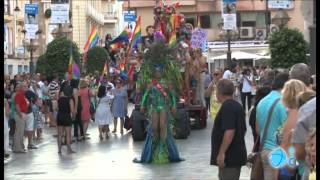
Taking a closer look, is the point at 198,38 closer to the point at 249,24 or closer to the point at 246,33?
the point at 246,33

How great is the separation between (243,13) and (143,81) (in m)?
44.6

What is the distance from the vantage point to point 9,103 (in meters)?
18.1

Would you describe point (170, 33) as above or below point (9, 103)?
above

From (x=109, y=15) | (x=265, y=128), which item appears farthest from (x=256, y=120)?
(x=109, y=15)

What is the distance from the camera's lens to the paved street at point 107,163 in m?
13.4

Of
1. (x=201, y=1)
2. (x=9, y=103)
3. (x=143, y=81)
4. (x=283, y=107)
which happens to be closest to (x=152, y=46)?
(x=143, y=81)

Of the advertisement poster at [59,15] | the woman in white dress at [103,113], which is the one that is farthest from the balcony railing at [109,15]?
the woman in white dress at [103,113]

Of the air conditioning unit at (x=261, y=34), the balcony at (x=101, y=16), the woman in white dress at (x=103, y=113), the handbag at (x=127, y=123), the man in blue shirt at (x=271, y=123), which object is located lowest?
the handbag at (x=127, y=123)

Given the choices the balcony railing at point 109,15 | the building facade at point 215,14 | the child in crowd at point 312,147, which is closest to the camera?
the child in crowd at point 312,147

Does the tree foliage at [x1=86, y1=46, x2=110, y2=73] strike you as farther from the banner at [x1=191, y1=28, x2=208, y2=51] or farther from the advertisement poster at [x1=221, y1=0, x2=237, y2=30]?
the banner at [x1=191, y1=28, x2=208, y2=51]

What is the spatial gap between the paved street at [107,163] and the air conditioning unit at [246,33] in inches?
1437

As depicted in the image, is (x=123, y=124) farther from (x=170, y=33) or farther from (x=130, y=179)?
(x=130, y=179)

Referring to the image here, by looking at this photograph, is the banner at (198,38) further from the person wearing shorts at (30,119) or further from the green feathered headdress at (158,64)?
the green feathered headdress at (158,64)

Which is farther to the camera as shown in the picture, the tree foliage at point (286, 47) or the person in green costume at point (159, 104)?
the tree foliage at point (286, 47)
